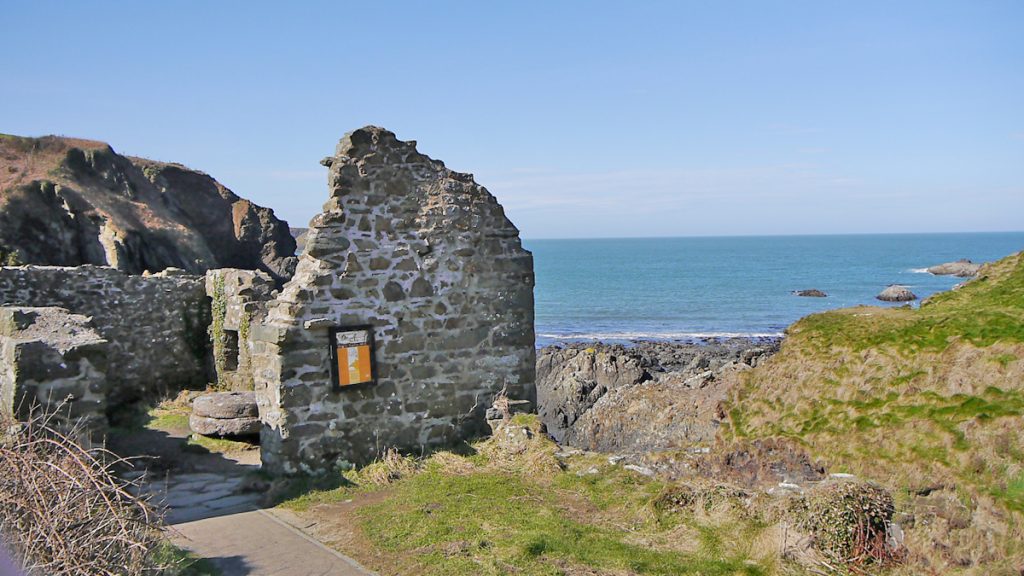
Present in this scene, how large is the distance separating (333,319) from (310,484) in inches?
81.5

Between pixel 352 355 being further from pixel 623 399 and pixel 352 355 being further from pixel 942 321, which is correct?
pixel 623 399

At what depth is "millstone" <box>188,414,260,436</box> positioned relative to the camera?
1140 centimetres

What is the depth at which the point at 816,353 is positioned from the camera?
24.0 feet

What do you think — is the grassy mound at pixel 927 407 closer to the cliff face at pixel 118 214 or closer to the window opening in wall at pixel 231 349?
the window opening in wall at pixel 231 349

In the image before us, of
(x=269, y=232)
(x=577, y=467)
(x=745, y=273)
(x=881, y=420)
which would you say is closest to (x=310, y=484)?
(x=577, y=467)

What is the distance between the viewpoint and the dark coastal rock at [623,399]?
1656 centimetres

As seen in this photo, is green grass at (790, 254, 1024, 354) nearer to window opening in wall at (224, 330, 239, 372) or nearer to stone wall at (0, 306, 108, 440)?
stone wall at (0, 306, 108, 440)

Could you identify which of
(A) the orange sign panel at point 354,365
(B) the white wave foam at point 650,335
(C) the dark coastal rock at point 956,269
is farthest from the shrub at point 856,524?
(C) the dark coastal rock at point 956,269

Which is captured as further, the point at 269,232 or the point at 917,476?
the point at 269,232

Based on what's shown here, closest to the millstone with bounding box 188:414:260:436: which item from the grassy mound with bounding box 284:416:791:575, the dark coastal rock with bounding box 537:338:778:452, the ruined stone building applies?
the ruined stone building

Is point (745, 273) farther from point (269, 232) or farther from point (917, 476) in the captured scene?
point (917, 476)

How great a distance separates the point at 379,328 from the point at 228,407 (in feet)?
11.0

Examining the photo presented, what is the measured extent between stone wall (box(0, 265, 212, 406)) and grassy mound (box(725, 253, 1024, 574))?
12147mm

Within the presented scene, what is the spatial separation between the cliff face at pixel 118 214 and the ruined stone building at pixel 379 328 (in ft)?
54.2
